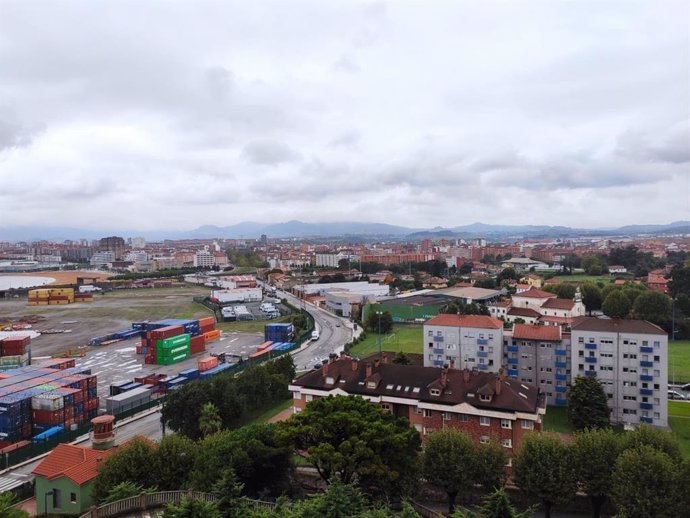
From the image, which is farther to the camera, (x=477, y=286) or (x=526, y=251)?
(x=526, y=251)

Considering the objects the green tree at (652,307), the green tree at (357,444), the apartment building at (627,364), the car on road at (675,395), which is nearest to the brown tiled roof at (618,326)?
the apartment building at (627,364)

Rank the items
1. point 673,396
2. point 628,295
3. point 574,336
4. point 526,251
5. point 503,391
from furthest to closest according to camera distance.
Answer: point 526,251
point 628,295
point 673,396
point 574,336
point 503,391

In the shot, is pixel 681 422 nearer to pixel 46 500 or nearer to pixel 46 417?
pixel 46 500

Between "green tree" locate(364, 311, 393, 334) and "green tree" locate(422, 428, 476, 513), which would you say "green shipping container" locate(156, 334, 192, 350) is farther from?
"green tree" locate(422, 428, 476, 513)

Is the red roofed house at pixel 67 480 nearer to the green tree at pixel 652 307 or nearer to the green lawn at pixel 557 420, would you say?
the green lawn at pixel 557 420

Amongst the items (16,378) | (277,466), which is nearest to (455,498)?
(277,466)

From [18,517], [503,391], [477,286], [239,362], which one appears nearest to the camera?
[18,517]

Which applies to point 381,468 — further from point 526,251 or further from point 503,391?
point 526,251
